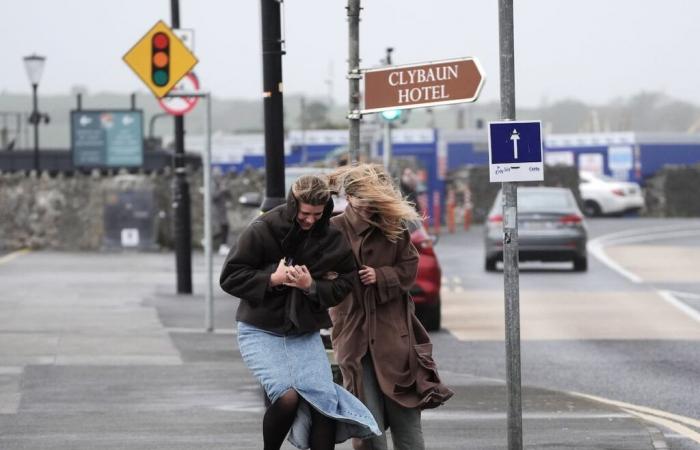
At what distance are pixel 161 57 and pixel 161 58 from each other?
1cm

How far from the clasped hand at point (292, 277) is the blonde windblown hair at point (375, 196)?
1.60 feet

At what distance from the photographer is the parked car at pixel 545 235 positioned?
89.1 feet

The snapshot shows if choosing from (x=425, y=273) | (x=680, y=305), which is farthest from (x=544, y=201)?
Result: (x=425, y=273)

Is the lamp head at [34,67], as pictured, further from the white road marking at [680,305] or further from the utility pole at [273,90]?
the utility pole at [273,90]

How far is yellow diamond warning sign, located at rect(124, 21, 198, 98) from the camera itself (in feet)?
52.3

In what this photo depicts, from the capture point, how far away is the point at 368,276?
7336 mm

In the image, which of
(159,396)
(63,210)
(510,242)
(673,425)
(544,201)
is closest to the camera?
(510,242)

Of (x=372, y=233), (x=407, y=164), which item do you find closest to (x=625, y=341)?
(x=372, y=233)

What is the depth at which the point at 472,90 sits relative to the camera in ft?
28.9

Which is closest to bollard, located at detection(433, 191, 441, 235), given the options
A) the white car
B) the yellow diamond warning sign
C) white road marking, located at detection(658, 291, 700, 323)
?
the white car

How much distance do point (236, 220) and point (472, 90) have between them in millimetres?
27996

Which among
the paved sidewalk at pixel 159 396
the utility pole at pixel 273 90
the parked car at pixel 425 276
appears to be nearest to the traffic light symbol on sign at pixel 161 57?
the parked car at pixel 425 276

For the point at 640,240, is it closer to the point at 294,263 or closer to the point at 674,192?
the point at 674,192

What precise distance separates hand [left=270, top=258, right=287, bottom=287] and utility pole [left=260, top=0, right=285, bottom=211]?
3.13 m
